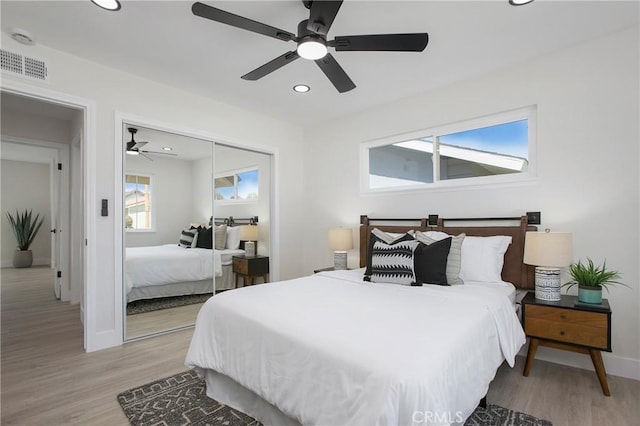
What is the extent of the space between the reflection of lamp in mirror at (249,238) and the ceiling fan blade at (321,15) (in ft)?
9.05

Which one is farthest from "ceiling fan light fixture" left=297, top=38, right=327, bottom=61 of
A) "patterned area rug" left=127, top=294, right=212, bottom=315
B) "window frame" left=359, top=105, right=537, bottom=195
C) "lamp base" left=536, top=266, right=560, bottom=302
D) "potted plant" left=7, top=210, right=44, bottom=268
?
"potted plant" left=7, top=210, right=44, bottom=268

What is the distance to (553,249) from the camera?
93.0 inches

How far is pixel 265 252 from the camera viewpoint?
439cm

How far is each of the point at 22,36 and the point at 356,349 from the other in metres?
3.32

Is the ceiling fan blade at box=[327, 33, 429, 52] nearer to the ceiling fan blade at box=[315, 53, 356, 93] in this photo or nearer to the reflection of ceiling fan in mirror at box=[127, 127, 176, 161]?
the ceiling fan blade at box=[315, 53, 356, 93]

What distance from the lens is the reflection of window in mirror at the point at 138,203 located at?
10.5ft

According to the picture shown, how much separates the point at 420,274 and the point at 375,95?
210 cm

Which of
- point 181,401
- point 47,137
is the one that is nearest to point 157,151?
point 47,137

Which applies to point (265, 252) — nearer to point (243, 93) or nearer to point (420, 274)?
point (243, 93)

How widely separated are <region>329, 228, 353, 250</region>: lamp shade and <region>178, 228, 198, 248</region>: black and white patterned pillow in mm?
1622

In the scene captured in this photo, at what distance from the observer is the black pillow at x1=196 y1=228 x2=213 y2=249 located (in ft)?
12.2

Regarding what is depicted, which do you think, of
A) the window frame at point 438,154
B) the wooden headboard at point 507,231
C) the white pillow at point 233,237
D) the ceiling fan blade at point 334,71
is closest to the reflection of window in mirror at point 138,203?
the white pillow at point 233,237

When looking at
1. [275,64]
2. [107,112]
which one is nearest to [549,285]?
[275,64]
